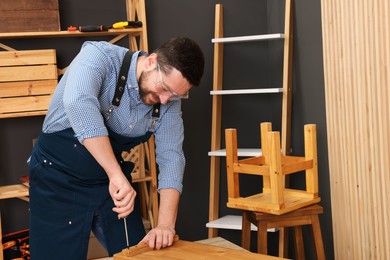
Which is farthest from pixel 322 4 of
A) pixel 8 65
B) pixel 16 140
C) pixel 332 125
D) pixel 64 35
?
pixel 16 140

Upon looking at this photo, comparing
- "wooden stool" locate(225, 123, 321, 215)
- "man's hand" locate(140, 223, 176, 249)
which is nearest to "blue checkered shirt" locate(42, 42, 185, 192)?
"man's hand" locate(140, 223, 176, 249)

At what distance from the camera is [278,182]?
10.6ft

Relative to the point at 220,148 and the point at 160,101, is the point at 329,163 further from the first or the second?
the point at 160,101

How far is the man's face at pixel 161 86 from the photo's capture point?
235 centimetres

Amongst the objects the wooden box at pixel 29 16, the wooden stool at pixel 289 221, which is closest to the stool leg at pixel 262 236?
the wooden stool at pixel 289 221

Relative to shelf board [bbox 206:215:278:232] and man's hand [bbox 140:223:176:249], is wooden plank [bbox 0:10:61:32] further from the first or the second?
man's hand [bbox 140:223:176:249]

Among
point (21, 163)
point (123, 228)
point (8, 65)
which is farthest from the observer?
point (21, 163)

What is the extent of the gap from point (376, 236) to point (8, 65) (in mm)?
2407

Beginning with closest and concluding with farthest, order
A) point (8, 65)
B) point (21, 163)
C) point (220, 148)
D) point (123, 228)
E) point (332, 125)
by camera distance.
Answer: point (123, 228) → point (332, 125) → point (8, 65) → point (21, 163) → point (220, 148)

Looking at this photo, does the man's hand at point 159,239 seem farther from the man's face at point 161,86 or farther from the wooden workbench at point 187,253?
the man's face at point 161,86

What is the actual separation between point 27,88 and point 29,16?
0.45 metres

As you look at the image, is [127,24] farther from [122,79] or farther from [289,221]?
[289,221]

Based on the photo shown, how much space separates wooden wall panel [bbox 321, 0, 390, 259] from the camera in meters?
3.07

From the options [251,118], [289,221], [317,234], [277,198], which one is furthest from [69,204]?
[251,118]
